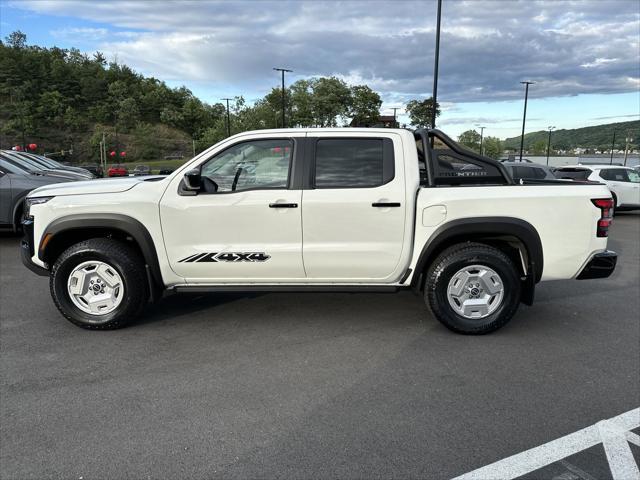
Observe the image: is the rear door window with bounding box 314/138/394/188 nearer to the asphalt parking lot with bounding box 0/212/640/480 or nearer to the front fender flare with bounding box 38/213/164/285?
the asphalt parking lot with bounding box 0/212/640/480

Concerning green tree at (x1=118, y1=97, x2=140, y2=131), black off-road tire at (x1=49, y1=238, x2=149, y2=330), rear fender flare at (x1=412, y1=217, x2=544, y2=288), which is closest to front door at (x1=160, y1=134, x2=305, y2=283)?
black off-road tire at (x1=49, y1=238, x2=149, y2=330)

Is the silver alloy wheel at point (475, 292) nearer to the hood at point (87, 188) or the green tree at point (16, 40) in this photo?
the hood at point (87, 188)

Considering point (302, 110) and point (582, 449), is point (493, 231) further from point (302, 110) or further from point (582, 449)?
point (302, 110)

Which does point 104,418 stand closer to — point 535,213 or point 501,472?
point 501,472

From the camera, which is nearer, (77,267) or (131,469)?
(131,469)

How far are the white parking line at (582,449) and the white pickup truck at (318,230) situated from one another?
62.1 inches

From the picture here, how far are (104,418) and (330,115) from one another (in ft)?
209

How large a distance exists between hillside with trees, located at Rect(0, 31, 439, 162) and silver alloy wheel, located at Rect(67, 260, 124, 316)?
4861cm

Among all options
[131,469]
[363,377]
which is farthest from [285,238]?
[131,469]

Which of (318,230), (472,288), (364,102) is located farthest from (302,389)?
(364,102)

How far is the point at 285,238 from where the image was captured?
4379mm

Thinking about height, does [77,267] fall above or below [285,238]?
below

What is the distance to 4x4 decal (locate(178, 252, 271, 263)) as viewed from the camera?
4.40 m

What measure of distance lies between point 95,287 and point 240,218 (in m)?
1.54
